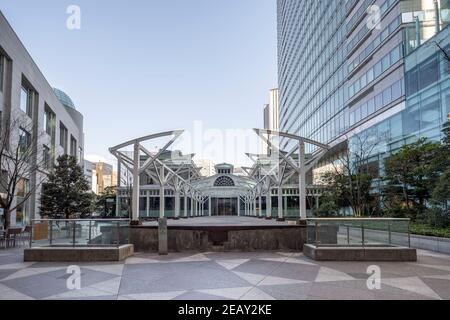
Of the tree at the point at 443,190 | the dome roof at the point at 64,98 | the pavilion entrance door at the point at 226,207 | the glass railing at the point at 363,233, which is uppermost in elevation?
the dome roof at the point at 64,98

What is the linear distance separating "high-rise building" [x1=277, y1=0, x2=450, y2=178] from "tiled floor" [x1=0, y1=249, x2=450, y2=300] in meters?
9.46

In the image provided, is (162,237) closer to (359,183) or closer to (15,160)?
(15,160)

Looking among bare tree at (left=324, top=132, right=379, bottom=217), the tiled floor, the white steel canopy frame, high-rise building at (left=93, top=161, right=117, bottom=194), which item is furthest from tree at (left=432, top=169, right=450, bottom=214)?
high-rise building at (left=93, top=161, right=117, bottom=194)

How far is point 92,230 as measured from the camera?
1221cm

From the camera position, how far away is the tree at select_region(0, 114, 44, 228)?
19.8 meters

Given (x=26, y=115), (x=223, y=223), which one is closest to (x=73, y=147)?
(x=26, y=115)

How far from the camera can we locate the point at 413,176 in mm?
23484

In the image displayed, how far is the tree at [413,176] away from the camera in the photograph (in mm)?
21328

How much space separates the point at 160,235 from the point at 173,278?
4553 millimetres

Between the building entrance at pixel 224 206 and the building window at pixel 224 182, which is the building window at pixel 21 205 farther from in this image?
the building entrance at pixel 224 206

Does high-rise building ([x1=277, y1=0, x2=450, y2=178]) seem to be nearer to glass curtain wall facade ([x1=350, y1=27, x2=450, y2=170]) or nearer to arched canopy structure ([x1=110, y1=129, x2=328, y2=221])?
glass curtain wall facade ([x1=350, y1=27, x2=450, y2=170])

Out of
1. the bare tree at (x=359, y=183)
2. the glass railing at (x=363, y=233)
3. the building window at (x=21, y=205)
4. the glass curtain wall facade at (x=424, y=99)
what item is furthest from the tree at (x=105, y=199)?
the glass railing at (x=363, y=233)

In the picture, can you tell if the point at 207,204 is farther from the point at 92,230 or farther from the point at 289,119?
the point at 92,230

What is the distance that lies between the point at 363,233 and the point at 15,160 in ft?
61.5
